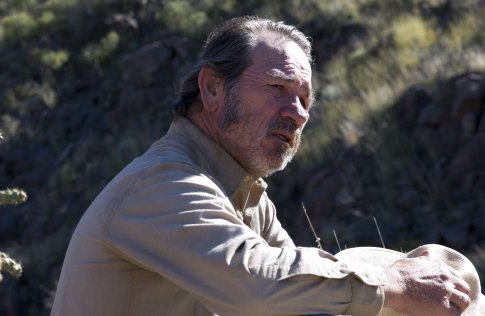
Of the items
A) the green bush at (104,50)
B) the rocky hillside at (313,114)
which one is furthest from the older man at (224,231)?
the green bush at (104,50)

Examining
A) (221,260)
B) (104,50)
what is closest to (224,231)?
(221,260)

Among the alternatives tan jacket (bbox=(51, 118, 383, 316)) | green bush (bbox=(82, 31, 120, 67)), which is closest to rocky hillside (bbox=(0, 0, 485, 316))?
green bush (bbox=(82, 31, 120, 67))

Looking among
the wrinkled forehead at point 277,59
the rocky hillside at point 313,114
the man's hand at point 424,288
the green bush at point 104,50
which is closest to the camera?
the man's hand at point 424,288

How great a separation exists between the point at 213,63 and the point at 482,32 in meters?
11.3

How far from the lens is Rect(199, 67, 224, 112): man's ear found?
11.8 feet

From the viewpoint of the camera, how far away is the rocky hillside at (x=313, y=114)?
1155 cm

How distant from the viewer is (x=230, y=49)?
358 cm

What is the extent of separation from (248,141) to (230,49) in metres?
0.33

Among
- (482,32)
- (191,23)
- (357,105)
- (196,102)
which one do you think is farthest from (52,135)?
(196,102)

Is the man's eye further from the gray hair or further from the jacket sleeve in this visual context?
the jacket sleeve

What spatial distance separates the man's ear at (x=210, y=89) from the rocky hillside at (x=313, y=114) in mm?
6221

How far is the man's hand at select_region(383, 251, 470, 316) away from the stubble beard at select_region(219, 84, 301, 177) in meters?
0.56

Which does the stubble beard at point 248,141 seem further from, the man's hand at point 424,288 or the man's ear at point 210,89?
the man's hand at point 424,288

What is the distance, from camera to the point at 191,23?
65.6ft
